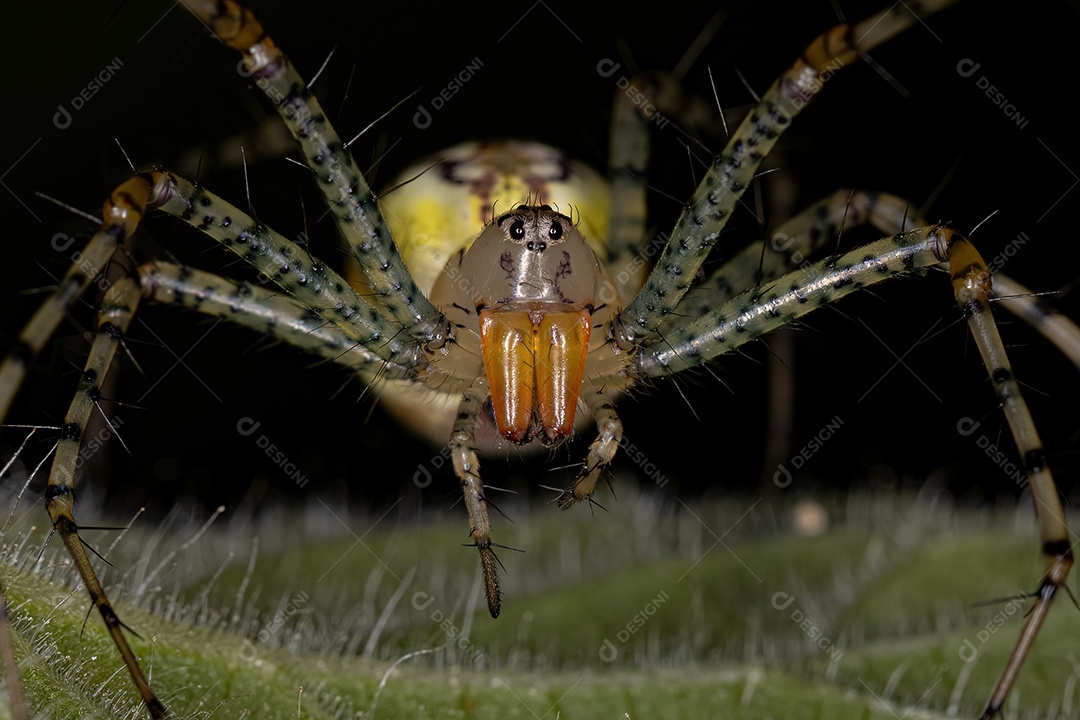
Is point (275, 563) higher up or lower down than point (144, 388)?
lower down

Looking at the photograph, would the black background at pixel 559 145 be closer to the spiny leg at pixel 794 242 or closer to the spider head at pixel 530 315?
the spiny leg at pixel 794 242

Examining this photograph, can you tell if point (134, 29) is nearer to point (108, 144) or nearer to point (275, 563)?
point (108, 144)

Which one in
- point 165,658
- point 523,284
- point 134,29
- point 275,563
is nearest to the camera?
point 165,658

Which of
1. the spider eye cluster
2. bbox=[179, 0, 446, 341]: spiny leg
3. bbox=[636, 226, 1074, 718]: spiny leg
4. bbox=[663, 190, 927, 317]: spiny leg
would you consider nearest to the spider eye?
the spider eye cluster

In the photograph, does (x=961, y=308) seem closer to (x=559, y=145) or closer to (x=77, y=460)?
(x=77, y=460)

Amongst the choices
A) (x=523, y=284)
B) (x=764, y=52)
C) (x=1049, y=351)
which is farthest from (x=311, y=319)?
(x=764, y=52)

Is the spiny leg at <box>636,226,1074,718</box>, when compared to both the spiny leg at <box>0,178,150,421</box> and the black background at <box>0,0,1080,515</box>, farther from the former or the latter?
the spiny leg at <box>0,178,150,421</box>

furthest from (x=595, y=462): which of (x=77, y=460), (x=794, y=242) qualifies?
(x=794, y=242)
